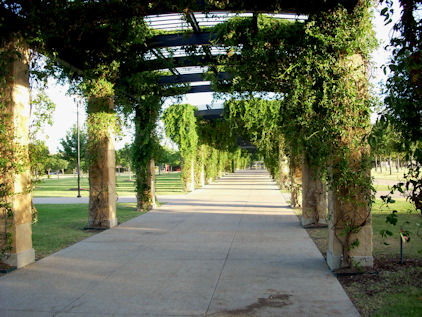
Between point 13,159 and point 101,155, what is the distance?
3.90 meters

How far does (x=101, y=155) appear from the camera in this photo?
33.3ft

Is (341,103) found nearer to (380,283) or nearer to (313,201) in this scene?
(380,283)

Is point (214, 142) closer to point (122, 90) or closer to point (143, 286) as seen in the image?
point (122, 90)

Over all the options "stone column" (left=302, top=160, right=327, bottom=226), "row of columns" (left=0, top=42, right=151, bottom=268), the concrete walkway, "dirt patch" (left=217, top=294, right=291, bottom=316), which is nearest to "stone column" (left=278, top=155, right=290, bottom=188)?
"stone column" (left=302, top=160, right=327, bottom=226)

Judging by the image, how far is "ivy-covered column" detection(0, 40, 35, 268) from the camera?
620 centimetres

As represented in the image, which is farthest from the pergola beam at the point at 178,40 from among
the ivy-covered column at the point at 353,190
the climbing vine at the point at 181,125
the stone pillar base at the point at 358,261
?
the climbing vine at the point at 181,125

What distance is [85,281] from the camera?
18.2ft

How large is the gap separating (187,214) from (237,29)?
22.5 feet

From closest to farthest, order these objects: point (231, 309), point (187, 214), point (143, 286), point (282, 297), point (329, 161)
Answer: point (231, 309) < point (282, 297) < point (143, 286) < point (329, 161) < point (187, 214)

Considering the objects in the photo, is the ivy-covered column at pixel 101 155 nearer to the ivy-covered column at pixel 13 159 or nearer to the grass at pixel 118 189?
the ivy-covered column at pixel 13 159

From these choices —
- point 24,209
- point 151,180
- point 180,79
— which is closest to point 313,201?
point 180,79

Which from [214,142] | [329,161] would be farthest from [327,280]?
[214,142]

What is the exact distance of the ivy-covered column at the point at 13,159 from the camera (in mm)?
6203

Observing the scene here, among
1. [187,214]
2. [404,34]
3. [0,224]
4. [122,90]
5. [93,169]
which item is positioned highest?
[122,90]
